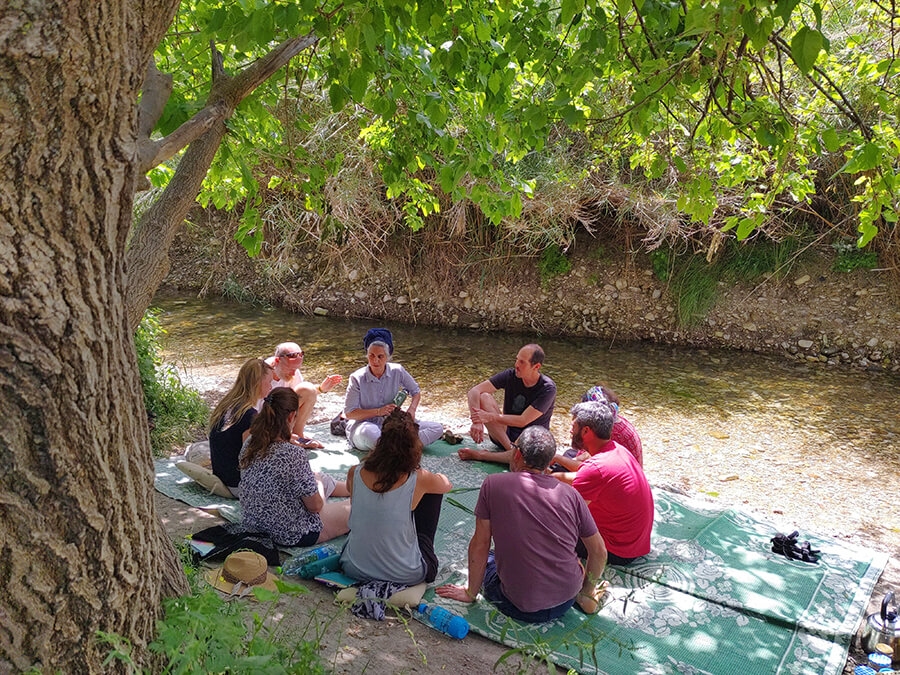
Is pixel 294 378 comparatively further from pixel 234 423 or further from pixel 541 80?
pixel 541 80

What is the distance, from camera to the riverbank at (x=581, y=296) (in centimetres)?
1017

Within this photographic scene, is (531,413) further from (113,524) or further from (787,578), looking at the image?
(113,524)

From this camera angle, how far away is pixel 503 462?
607 cm

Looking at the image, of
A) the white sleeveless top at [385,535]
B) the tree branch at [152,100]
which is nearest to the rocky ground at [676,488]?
the white sleeveless top at [385,535]

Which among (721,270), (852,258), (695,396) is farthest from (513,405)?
(852,258)

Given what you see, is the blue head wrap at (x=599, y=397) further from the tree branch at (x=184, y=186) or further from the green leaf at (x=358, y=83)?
the tree branch at (x=184, y=186)

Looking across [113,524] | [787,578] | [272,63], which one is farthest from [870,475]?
[113,524]

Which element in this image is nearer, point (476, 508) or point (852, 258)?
point (476, 508)

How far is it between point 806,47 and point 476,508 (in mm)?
2570

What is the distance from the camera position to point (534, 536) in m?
3.65

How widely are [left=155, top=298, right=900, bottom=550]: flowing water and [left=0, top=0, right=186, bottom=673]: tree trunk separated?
5183 mm

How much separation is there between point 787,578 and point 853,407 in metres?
4.74

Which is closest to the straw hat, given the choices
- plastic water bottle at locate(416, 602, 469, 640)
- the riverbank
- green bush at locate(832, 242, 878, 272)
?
plastic water bottle at locate(416, 602, 469, 640)

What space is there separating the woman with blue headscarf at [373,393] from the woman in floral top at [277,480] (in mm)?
1699
